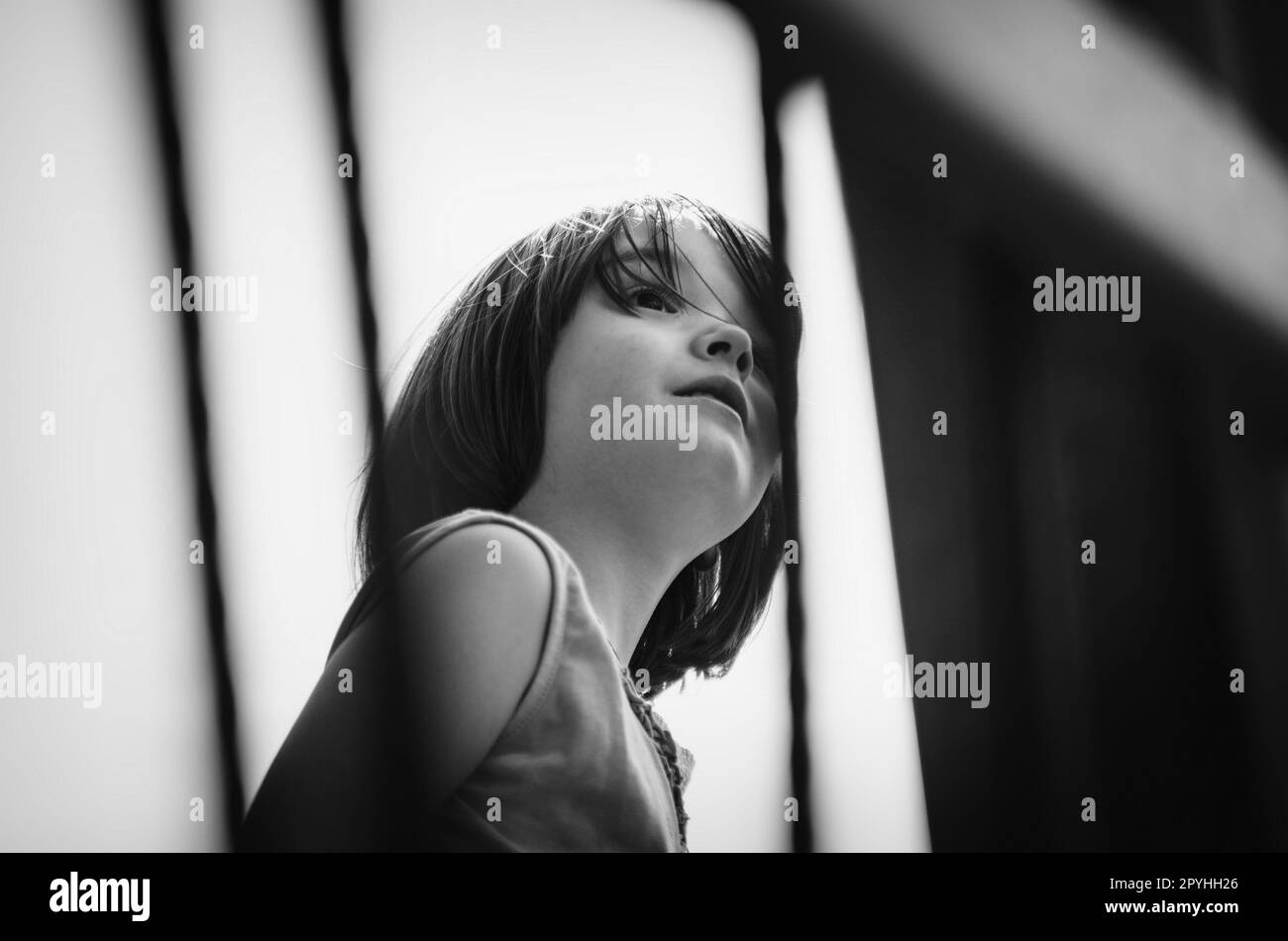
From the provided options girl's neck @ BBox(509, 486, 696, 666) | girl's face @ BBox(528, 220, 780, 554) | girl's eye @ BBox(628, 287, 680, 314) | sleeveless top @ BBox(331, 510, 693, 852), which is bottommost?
sleeveless top @ BBox(331, 510, 693, 852)

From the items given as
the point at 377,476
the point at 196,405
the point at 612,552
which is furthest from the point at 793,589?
the point at 196,405

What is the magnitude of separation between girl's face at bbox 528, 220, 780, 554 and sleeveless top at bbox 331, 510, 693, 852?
0.53 feet

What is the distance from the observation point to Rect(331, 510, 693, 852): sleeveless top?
142cm

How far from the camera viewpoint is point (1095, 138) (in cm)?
185

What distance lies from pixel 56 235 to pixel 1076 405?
5.15ft

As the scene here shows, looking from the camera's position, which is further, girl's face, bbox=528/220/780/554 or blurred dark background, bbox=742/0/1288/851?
blurred dark background, bbox=742/0/1288/851

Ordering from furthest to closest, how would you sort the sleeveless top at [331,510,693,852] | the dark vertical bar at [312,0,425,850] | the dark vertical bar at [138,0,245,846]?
the dark vertical bar at [138,0,245,846], the dark vertical bar at [312,0,425,850], the sleeveless top at [331,510,693,852]

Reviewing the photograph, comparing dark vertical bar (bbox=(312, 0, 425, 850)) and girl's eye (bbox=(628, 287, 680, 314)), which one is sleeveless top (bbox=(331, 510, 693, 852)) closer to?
dark vertical bar (bbox=(312, 0, 425, 850))

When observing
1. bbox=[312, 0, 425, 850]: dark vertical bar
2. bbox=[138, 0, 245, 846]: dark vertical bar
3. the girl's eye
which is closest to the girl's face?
the girl's eye

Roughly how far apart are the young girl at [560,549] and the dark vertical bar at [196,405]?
0.11m

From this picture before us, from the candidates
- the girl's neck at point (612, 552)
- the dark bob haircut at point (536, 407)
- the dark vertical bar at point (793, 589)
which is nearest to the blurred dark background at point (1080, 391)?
the dark vertical bar at point (793, 589)

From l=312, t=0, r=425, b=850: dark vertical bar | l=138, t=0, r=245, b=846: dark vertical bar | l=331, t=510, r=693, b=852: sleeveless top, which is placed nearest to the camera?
l=331, t=510, r=693, b=852: sleeveless top

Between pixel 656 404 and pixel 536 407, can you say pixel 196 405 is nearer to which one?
pixel 536 407
